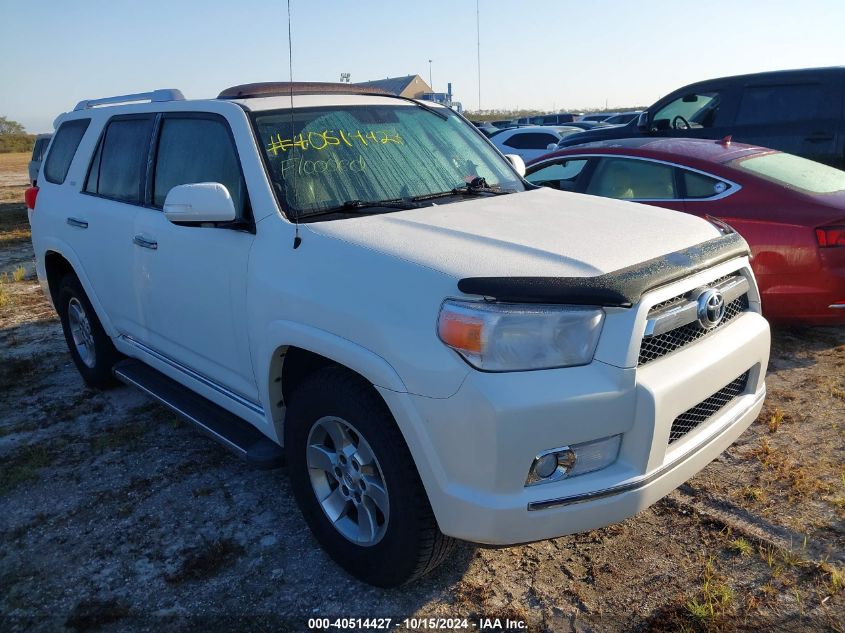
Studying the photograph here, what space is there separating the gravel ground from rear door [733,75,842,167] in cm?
438

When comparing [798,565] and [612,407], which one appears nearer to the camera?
[612,407]

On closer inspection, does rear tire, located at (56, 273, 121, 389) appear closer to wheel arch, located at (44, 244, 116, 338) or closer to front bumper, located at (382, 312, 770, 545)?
wheel arch, located at (44, 244, 116, 338)

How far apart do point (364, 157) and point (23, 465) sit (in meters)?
2.71

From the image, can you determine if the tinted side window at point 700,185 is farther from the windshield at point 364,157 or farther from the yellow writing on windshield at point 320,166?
the yellow writing on windshield at point 320,166

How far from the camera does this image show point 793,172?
5.27 m

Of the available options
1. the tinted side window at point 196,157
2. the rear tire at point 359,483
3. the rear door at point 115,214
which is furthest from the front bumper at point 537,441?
the rear door at point 115,214

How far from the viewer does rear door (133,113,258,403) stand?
319 centimetres

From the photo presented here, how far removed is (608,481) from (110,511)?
2552mm

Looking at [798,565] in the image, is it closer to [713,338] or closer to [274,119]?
[713,338]

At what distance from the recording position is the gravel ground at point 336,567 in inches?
105

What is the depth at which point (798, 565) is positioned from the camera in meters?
2.81

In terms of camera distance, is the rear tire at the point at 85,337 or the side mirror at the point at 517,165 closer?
the side mirror at the point at 517,165

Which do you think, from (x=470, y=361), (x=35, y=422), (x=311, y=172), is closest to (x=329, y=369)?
(x=470, y=361)

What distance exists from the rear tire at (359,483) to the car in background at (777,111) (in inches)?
273
